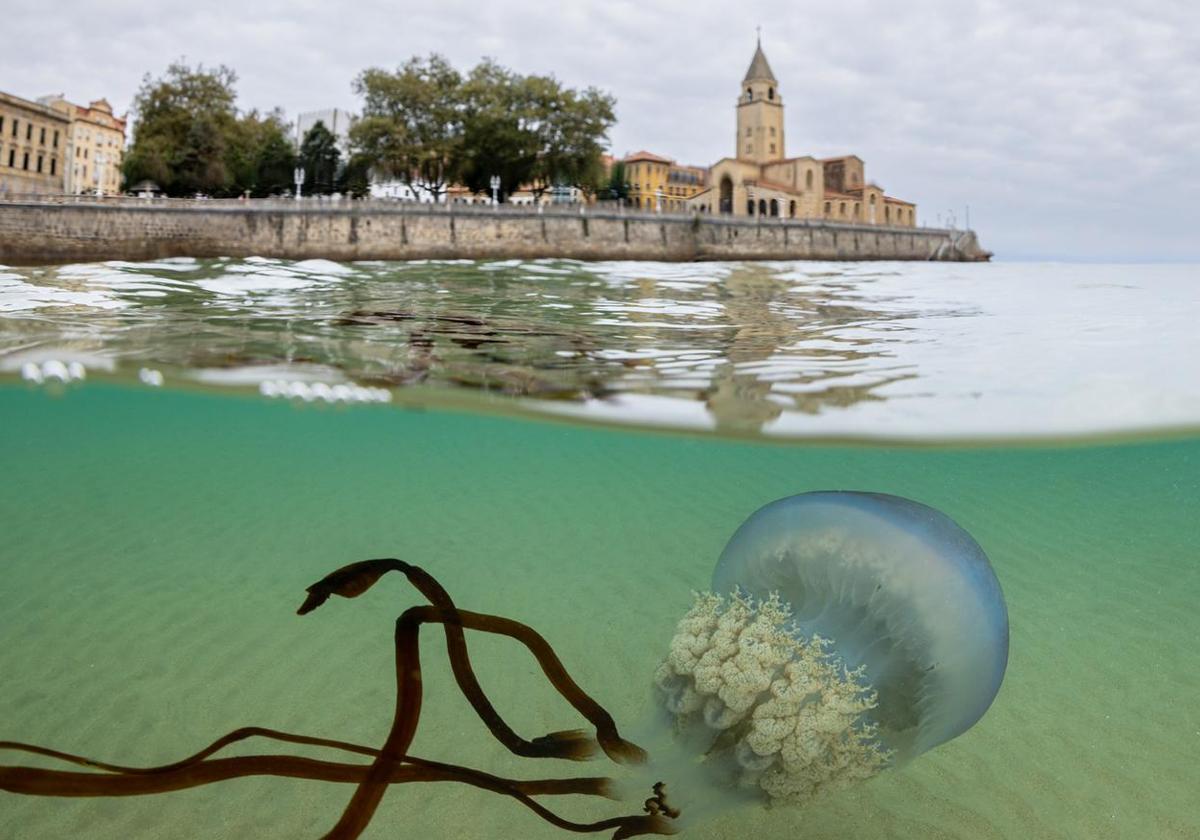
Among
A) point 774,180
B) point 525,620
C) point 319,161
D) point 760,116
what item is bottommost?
point 525,620

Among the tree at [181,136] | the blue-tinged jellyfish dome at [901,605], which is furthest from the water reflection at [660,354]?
the tree at [181,136]

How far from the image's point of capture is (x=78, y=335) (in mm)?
8102

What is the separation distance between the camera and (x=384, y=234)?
1405 inches

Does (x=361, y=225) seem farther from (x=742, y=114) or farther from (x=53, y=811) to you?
(x=742, y=114)

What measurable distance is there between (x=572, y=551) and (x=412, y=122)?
1434 inches

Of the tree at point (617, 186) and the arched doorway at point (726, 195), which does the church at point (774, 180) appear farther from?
the tree at point (617, 186)

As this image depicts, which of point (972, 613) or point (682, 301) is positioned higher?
point (682, 301)

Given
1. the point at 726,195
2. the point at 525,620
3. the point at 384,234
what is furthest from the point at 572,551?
the point at 726,195

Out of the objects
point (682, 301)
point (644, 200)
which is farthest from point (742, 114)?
point (682, 301)

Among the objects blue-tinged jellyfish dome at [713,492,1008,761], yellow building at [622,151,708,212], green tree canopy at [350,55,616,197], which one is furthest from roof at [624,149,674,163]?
blue-tinged jellyfish dome at [713,492,1008,761]

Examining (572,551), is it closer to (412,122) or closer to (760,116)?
(412,122)

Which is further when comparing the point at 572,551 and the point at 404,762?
the point at 572,551

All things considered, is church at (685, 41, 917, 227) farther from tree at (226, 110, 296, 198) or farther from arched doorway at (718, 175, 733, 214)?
tree at (226, 110, 296, 198)

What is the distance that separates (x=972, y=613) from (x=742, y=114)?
79.9 meters
